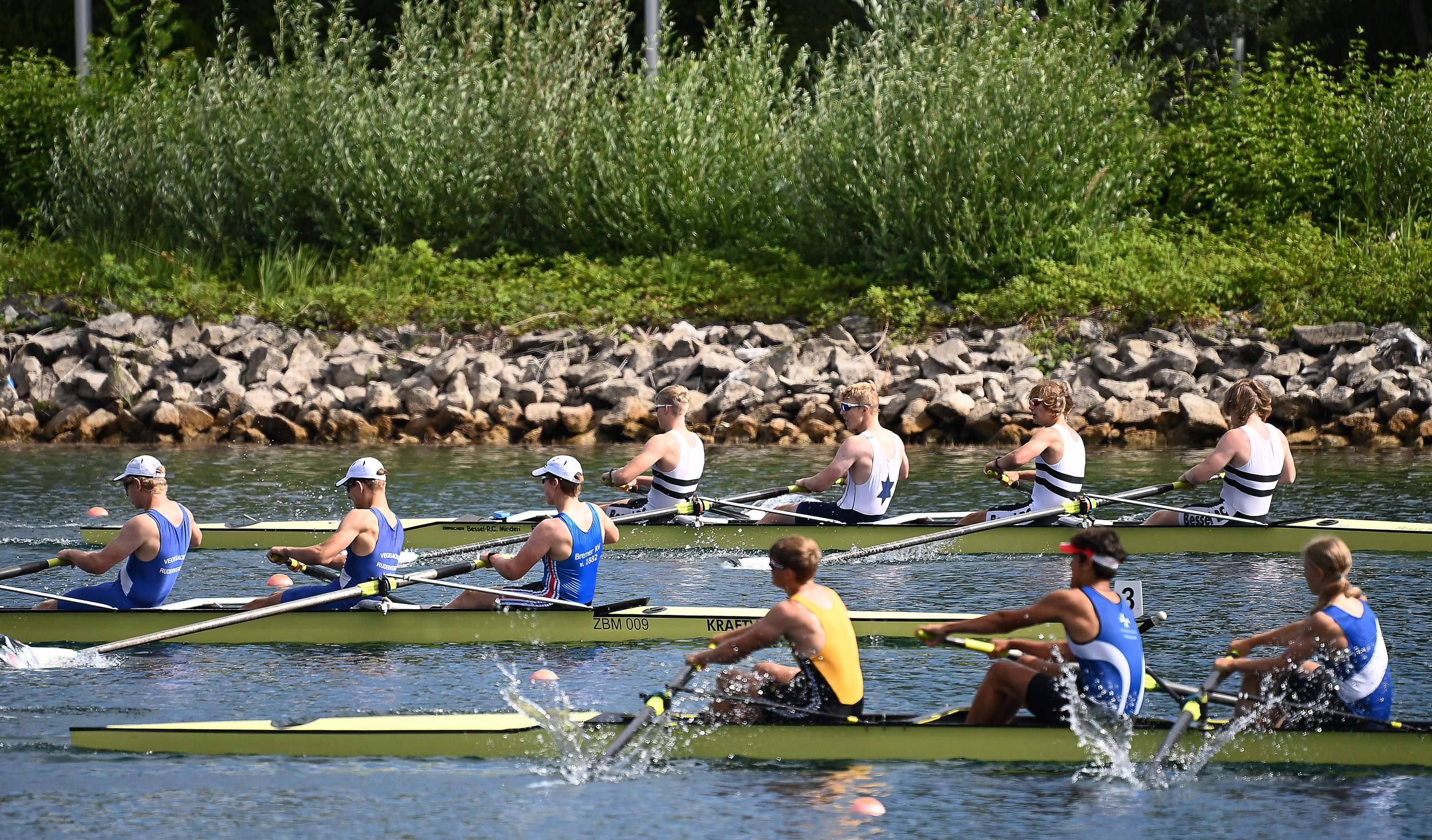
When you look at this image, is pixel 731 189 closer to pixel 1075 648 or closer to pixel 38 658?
pixel 38 658

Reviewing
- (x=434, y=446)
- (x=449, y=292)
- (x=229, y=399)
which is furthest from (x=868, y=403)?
(x=449, y=292)

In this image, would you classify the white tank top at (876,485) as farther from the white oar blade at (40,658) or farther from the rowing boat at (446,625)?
the white oar blade at (40,658)

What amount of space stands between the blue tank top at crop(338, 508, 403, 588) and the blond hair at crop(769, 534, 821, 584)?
151 inches

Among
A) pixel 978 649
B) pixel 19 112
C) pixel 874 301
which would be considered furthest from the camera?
pixel 19 112

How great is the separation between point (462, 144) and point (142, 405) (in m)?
7.72

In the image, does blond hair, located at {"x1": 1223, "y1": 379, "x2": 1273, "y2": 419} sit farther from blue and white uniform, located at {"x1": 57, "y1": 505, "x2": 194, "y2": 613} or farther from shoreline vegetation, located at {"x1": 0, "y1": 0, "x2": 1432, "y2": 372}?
shoreline vegetation, located at {"x1": 0, "y1": 0, "x2": 1432, "y2": 372}

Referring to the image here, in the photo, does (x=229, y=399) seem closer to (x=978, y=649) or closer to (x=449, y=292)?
(x=449, y=292)

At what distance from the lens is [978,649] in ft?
27.3

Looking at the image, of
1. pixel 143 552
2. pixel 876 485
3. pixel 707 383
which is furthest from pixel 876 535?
pixel 707 383

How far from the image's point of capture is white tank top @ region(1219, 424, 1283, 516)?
14.6m

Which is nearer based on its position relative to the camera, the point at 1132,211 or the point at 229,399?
the point at 229,399

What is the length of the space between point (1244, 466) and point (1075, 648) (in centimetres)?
708

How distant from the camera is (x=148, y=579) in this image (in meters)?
11.5

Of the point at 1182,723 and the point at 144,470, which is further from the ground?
the point at 144,470
